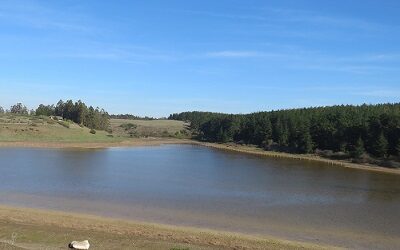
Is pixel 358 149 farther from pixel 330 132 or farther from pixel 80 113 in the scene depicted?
pixel 80 113

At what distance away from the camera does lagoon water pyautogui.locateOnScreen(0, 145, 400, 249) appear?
23844mm

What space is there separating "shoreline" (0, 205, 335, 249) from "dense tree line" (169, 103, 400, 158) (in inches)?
2279

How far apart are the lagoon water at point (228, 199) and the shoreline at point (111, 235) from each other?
226 centimetres

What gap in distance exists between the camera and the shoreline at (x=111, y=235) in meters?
16.9

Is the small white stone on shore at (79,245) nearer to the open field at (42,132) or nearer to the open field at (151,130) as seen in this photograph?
the open field at (42,132)

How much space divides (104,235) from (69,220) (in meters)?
3.74

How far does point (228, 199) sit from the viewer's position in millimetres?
32094

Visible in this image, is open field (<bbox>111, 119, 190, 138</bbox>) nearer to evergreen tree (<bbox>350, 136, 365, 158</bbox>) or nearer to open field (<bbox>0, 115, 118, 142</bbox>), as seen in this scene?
open field (<bbox>0, 115, 118, 142</bbox>)

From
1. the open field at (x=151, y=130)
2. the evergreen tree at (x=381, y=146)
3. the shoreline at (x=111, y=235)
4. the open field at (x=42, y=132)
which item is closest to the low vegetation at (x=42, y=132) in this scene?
the open field at (x=42, y=132)

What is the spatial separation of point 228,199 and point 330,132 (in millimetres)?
58783

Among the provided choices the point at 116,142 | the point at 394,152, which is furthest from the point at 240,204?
the point at 116,142

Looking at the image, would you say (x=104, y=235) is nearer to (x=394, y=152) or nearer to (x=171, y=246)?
(x=171, y=246)

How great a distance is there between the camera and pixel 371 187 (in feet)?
141

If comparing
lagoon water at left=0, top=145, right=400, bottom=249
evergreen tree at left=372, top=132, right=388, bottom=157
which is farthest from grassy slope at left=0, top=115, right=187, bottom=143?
evergreen tree at left=372, top=132, right=388, bottom=157
